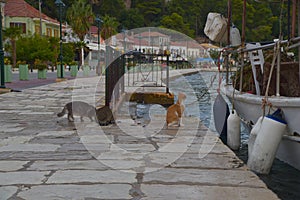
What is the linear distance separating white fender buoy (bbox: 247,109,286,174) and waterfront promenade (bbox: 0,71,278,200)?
0.60 feet

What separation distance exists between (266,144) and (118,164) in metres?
1.65

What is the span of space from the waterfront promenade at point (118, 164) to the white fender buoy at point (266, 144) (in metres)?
0.18

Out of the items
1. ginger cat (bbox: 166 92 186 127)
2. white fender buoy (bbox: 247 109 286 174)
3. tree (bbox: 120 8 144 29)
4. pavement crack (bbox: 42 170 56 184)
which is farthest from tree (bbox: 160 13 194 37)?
pavement crack (bbox: 42 170 56 184)

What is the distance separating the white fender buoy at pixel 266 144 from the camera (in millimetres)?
4988

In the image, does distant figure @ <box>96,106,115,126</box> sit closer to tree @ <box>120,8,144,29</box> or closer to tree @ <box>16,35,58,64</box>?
tree @ <box>16,35,58,64</box>

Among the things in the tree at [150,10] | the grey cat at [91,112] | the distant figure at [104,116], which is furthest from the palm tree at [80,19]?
the distant figure at [104,116]

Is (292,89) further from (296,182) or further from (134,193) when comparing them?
(134,193)

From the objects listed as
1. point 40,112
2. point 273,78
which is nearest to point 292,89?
point 273,78

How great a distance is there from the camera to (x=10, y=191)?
4.02 metres

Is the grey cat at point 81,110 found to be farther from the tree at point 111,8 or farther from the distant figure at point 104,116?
the tree at point 111,8

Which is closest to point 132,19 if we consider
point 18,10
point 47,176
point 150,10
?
point 150,10

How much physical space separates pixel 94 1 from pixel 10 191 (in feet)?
289

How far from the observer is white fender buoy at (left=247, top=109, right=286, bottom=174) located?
4988 mm

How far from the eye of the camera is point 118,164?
504 centimetres
